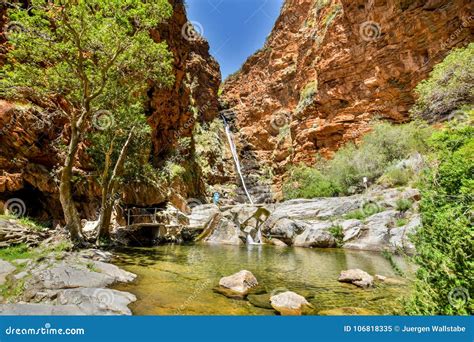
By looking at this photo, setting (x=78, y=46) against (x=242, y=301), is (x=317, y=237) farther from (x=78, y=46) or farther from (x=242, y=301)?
(x=78, y=46)

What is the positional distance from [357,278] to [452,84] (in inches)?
811

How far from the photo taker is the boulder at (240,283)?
23.6 feet

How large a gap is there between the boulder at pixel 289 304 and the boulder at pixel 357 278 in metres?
2.53

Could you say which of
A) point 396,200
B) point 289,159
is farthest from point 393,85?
point 396,200

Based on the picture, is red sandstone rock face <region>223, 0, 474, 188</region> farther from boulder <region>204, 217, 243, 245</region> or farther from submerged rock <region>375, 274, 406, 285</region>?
submerged rock <region>375, 274, 406, 285</region>

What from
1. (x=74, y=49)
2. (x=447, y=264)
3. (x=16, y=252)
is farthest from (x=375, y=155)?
(x=16, y=252)

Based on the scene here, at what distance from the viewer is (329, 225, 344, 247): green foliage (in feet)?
58.7

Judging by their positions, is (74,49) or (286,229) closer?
(74,49)

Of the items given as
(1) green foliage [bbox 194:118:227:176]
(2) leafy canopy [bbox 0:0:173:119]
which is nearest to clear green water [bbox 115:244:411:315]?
(2) leafy canopy [bbox 0:0:173:119]

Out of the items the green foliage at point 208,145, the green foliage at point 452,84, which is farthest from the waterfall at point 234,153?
the green foliage at point 452,84

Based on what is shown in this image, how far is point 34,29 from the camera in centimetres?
1130

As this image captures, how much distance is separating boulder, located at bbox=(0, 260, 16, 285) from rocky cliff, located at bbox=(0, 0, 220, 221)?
8881 millimetres

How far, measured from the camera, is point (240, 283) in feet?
24.2
